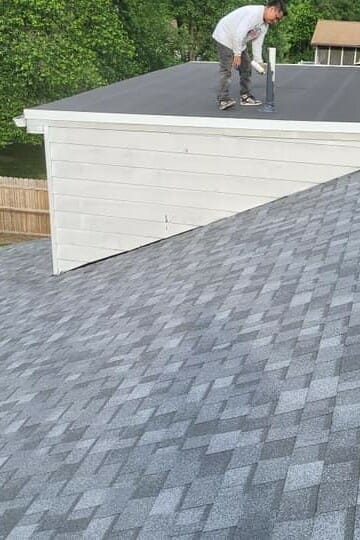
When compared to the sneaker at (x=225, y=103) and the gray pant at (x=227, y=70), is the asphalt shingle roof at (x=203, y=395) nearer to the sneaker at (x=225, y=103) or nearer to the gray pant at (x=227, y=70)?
Result: the sneaker at (x=225, y=103)

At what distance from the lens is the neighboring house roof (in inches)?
1507

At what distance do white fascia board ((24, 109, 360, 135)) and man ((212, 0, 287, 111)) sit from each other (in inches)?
28.2

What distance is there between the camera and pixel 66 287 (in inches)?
336

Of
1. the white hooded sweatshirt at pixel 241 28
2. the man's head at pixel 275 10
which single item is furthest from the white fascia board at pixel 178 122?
the man's head at pixel 275 10

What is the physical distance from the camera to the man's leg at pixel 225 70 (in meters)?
8.52

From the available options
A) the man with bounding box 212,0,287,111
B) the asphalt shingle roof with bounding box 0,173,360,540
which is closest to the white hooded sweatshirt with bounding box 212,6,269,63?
the man with bounding box 212,0,287,111

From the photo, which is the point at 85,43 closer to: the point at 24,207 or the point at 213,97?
the point at 24,207

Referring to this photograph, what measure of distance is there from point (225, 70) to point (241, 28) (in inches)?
29.8

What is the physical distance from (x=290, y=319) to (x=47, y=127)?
5.06 metres

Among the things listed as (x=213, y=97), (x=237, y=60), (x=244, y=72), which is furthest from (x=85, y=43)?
(x=237, y=60)

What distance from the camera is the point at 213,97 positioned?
9.66 metres

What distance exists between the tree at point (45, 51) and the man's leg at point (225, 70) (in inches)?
413

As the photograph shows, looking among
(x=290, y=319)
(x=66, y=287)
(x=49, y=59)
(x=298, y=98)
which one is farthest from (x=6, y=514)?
(x=49, y=59)

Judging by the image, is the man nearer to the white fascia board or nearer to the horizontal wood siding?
the white fascia board
